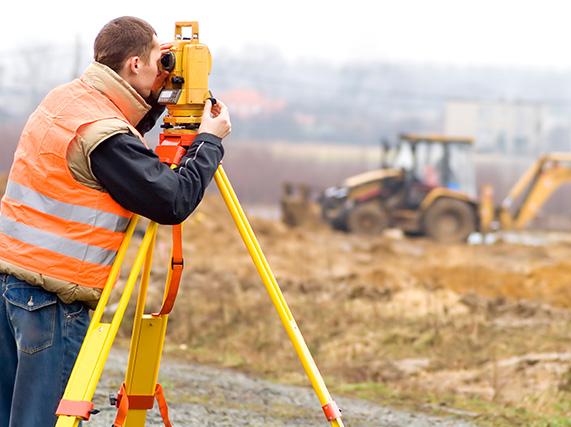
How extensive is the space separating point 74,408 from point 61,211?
59 cm

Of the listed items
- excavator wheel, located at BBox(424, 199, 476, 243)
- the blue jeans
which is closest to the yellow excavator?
excavator wheel, located at BBox(424, 199, 476, 243)

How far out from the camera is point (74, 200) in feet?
11.9

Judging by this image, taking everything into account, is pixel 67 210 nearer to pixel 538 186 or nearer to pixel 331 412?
pixel 331 412

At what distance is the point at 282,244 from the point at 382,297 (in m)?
9.23

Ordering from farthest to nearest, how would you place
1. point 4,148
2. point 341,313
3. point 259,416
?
1. point 4,148
2. point 341,313
3. point 259,416

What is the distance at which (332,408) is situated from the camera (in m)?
3.89

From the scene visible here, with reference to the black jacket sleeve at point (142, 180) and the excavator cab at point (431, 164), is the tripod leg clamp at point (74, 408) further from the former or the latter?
the excavator cab at point (431, 164)

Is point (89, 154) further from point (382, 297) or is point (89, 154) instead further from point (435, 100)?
point (435, 100)

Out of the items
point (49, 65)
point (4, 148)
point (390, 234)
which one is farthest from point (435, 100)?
point (390, 234)

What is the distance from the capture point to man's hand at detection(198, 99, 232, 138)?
383cm

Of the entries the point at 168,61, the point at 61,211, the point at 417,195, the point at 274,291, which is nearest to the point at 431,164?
the point at 417,195

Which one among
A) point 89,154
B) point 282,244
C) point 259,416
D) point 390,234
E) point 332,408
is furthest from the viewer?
point 390,234

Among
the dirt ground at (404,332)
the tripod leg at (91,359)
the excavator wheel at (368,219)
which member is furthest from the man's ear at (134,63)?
the excavator wheel at (368,219)

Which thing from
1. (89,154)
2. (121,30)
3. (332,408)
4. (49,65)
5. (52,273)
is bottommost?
(332,408)
